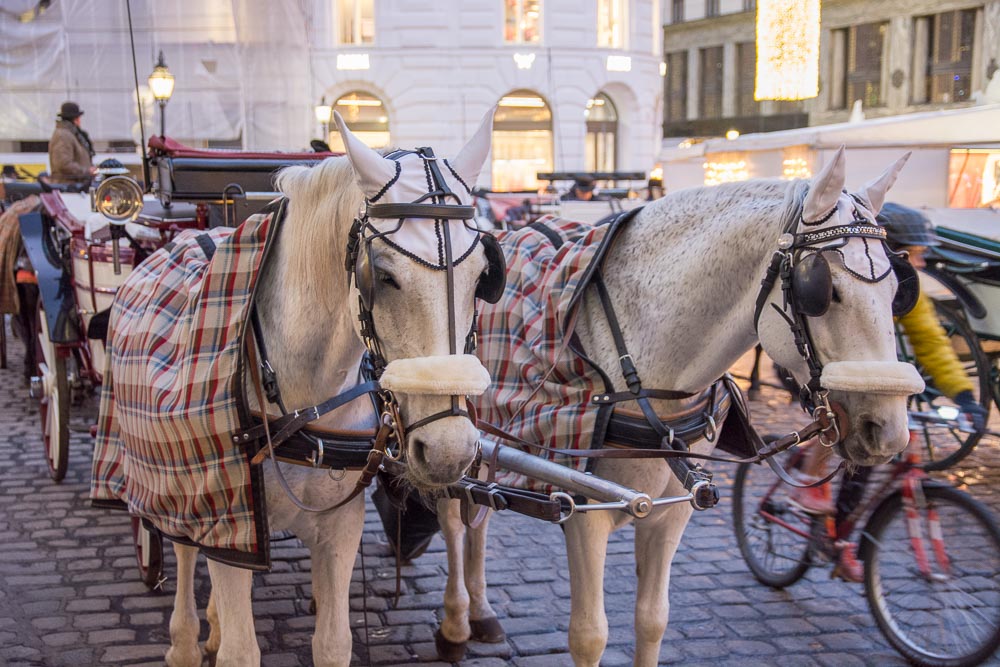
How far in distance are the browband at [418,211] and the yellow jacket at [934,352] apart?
348 cm

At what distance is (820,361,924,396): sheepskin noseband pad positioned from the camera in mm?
2641

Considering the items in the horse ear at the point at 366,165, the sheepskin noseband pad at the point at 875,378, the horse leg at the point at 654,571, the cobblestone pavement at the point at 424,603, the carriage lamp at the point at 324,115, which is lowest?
the cobblestone pavement at the point at 424,603

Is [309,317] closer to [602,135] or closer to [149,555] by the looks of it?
[149,555]

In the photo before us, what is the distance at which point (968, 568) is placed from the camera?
4051mm

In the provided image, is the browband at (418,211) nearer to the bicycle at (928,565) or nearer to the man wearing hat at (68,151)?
the bicycle at (928,565)

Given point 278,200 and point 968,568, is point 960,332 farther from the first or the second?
point 278,200

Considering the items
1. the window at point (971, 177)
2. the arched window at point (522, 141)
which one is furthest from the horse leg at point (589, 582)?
the arched window at point (522, 141)

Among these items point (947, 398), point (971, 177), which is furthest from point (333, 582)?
point (971, 177)

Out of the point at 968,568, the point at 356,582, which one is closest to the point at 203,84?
the point at 356,582

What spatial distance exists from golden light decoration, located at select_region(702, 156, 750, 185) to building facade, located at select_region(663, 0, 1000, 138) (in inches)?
564

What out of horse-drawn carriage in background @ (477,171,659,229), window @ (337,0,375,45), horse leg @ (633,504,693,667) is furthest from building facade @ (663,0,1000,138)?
horse leg @ (633,504,693,667)

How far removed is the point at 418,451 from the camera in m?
2.36

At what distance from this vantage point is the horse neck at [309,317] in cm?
269

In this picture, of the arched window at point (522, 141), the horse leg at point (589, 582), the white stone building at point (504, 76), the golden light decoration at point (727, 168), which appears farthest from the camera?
the arched window at point (522, 141)
